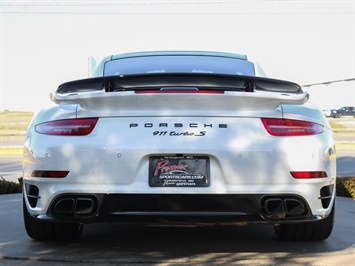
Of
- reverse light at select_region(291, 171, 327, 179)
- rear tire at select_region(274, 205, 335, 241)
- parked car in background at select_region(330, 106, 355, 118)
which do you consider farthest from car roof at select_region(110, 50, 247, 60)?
parked car in background at select_region(330, 106, 355, 118)

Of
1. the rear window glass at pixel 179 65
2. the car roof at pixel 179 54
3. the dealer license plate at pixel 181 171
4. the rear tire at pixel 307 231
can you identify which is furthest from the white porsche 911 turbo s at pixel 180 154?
the car roof at pixel 179 54

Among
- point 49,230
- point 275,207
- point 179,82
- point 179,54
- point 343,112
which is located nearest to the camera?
point 275,207

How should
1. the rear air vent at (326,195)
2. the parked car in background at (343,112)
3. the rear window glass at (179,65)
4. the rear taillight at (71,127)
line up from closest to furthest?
the rear taillight at (71,127)
the rear air vent at (326,195)
the rear window glass at (179,65)
the parked car in background at (343,112)

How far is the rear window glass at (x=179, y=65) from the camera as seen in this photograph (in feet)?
15.1

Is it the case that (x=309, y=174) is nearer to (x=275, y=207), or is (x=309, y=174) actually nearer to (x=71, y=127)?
(x=275, y=207)

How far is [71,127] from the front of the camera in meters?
3.61

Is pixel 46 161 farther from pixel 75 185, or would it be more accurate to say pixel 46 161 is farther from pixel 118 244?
pixel 118 244

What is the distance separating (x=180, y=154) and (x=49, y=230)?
1340mm

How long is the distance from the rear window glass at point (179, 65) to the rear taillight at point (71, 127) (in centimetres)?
106

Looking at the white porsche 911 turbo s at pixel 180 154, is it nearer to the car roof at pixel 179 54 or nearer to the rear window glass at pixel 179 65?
the rear window glass at pixel 179 65

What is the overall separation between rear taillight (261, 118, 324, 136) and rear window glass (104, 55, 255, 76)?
1110mm

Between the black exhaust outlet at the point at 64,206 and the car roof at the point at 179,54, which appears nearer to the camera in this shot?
the black exhaust outlet at the point at 64,206

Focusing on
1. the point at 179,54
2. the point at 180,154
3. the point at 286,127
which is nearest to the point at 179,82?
the point at 180,154

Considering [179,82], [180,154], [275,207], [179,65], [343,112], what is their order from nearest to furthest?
[180,154]
[275,207]
[179,82]
[179,65]
[343,112]
